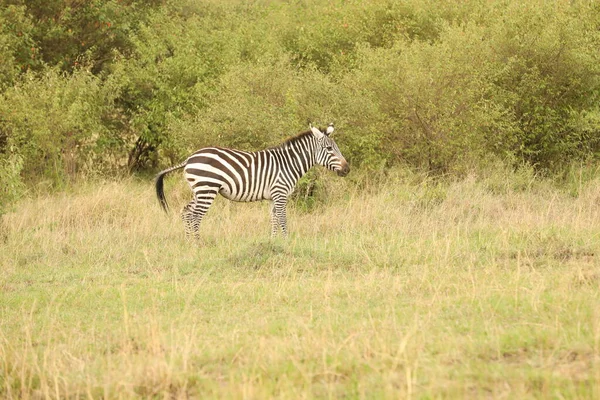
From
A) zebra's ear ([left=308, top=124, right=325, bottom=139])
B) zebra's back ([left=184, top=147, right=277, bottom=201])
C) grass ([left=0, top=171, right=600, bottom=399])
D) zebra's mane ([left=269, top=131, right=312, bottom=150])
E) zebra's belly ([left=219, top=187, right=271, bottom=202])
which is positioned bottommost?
grass ([left=0, top=171, right=600, bottom=399])

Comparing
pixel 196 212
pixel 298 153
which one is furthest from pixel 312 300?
pixel 298 153

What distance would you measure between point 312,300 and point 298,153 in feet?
16.3

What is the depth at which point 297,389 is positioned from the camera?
16.8ft

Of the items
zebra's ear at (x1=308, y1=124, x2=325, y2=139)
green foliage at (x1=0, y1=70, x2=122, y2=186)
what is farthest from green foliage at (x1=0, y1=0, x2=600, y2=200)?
zebra's ear at (x1=308, y1=124, x2=325, y2=139)

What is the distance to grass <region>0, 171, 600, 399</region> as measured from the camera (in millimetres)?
5289

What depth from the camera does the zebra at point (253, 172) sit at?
11.4 m

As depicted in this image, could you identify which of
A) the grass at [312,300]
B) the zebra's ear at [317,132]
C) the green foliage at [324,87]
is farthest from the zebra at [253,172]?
the green foliage at [324,87]

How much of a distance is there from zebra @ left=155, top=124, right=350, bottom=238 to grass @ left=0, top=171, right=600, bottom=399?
0.41m

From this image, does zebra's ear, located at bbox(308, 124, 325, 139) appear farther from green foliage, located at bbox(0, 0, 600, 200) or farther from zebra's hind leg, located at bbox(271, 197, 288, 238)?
green foliage, located at bbox(0, 0, 600, 200)

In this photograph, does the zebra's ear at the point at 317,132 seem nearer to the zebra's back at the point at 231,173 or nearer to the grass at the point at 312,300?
the zebra's back at the point at 231,173

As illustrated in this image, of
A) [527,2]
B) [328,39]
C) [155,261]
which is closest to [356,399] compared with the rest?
[155,261]

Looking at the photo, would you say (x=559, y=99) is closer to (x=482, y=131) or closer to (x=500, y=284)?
(x=482, y=131)

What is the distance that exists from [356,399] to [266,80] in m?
10.9

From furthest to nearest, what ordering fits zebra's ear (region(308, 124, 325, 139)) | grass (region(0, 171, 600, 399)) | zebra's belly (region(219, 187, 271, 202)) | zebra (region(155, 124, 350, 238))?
zebra's ear (region(308, 124, 325, 139)) → zebra's belly (region(219, 187, 271, 202)) → zebra (region(155, 124, 350, 238)) → grass (region(0, 171, 600, 399))
